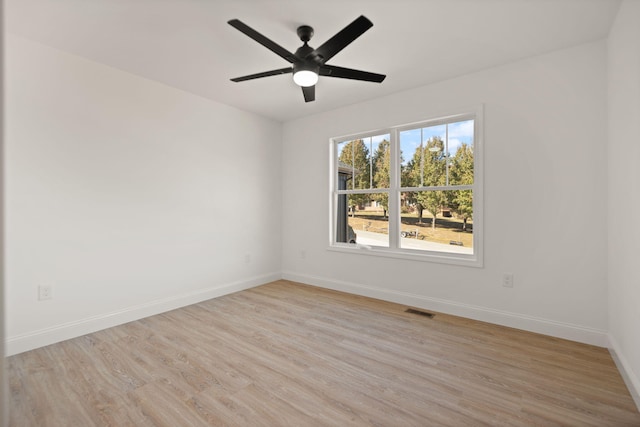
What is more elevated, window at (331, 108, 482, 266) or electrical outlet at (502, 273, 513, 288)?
window at (331, 108, 482, 266)

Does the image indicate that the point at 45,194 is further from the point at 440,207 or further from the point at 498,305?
the point at 498,305

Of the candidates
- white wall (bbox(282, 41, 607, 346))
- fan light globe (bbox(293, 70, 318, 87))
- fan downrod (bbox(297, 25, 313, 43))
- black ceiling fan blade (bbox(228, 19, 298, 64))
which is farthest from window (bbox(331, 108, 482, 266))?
black ceiling fan blade (bbox(228, 19, 298, 64))

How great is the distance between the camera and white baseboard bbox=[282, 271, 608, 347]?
2.68 metres

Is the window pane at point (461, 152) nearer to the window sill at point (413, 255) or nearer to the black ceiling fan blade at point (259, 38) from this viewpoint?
the window sill at point (413, 255)

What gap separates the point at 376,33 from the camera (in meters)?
2.52

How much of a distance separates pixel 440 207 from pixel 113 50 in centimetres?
362

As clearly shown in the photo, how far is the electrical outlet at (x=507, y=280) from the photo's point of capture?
3.04m

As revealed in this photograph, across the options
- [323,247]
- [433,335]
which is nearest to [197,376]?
[433,335]

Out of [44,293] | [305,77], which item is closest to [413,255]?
[305,77]

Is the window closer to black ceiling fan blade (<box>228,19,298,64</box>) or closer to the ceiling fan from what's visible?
the ceiling fan

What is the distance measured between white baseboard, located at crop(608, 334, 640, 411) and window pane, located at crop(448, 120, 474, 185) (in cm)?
180

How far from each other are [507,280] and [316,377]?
2.13 metres

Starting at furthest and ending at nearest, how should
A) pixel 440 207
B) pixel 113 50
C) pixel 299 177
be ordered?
pixel 299 177 < pixel 440 207 < pixel 113 50

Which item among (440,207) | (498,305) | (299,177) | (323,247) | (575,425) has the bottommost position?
(575,425)
